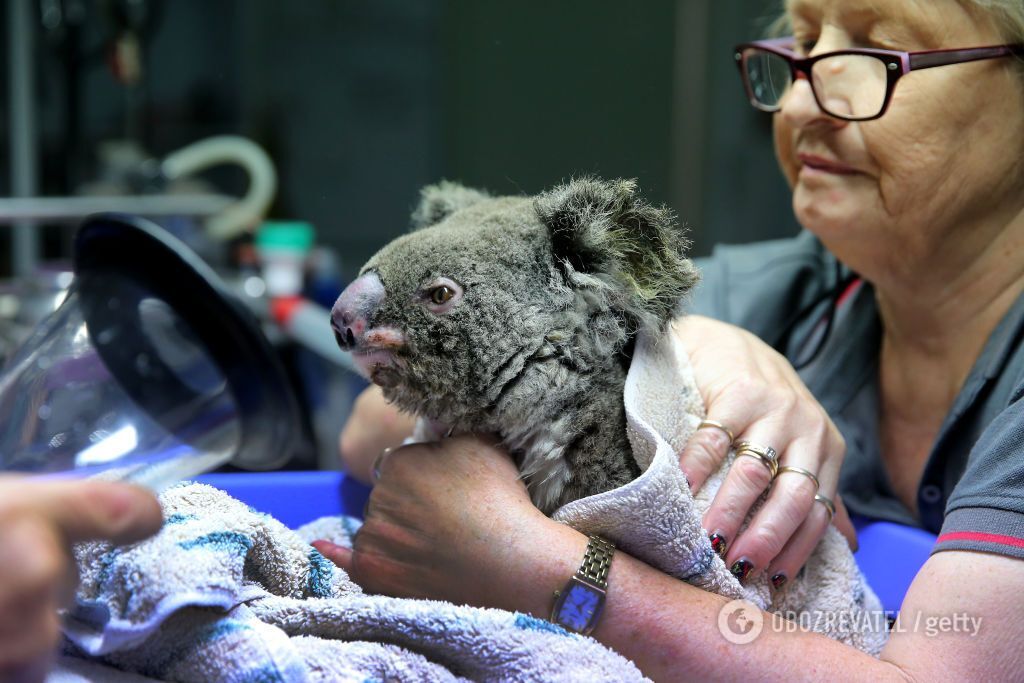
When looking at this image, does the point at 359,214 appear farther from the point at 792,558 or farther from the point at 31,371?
the point at 792,558

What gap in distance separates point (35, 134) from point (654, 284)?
241cm

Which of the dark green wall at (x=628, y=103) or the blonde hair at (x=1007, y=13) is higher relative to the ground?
the blonde hair at (x=1007, y=13)

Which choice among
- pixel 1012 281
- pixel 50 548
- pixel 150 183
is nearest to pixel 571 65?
pixel 1012 281

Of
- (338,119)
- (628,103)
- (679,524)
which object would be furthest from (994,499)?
(338,119)

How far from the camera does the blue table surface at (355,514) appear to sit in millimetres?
1084

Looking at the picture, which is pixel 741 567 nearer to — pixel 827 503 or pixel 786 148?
pixel 827 503

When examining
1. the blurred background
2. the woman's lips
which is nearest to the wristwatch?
the blurred background

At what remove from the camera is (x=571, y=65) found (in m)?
1.59

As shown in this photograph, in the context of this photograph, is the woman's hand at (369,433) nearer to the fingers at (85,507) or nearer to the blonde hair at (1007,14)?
the fingers at (85,507)

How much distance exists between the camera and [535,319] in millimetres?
793

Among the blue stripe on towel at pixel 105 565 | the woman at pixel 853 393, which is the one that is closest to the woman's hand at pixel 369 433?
the woman at pixel 853 393

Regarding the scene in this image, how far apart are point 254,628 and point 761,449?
1.60ft

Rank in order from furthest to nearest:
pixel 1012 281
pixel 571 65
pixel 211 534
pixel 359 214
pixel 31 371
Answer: pixel 359 214 → pixel 571 65 → pixel 1012 281 → pixel 31 371 → pixel 211 534

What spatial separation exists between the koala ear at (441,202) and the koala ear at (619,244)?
0.16 metres
